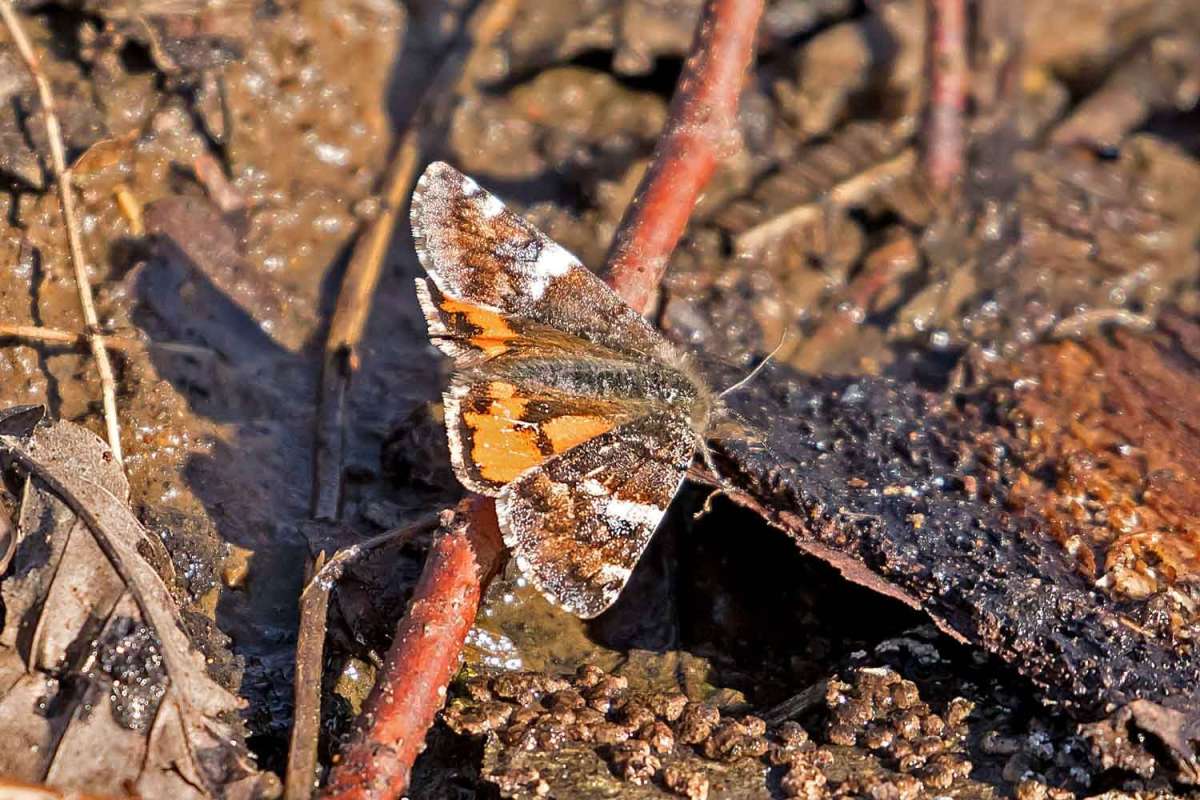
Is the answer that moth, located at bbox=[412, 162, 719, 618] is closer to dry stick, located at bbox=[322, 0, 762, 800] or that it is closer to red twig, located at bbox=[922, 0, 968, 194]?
dry stick, located at bbox=[322, 0, 762, 800]

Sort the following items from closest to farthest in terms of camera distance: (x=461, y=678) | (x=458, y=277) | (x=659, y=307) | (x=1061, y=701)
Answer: (x=1061, y=701) < (x=461, y=678) < (x=458, y=277) < (x=659, y=307)

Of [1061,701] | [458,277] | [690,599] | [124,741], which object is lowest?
[690,599]

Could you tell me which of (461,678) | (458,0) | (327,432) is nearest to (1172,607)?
(461,678)

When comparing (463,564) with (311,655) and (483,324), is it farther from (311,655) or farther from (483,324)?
(483,324)

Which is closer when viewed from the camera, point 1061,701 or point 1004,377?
point 1061,701

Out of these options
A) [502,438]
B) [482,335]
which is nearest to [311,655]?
[502,438]

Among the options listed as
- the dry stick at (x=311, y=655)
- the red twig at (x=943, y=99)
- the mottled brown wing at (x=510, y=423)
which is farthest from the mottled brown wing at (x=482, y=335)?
the red twig at (x=943, y=99)

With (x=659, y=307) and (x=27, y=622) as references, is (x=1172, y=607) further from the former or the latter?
(x=27, y=622)
